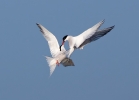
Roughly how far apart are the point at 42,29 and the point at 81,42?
271 cm

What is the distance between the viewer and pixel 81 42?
16172mm

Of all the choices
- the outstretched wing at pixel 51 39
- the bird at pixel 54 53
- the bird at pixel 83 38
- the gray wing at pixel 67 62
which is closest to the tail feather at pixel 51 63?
the bird at pixel 54 53

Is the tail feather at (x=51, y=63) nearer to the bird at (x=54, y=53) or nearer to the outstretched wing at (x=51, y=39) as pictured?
the bird at (x=54, y=53)

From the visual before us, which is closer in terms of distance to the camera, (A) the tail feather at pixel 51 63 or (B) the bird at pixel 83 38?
(B) the bird at pixel 83 38

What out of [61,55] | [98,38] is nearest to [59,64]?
[61,55]

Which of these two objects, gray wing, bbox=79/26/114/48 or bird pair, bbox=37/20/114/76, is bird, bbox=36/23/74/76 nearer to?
bird pair, bbox=37/20/114/76

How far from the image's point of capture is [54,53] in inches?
711

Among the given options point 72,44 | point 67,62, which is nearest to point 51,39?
point 67,62

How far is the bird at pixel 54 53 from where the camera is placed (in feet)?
55.4

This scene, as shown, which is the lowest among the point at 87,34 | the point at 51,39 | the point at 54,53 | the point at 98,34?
the point at 87,34

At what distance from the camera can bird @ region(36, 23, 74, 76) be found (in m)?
16.9

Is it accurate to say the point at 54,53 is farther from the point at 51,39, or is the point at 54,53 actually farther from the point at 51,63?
the point at 51,63

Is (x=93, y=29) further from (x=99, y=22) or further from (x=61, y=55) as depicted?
(x=61, y=55)

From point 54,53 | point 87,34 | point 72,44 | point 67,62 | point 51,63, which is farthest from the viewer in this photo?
point 54,53
